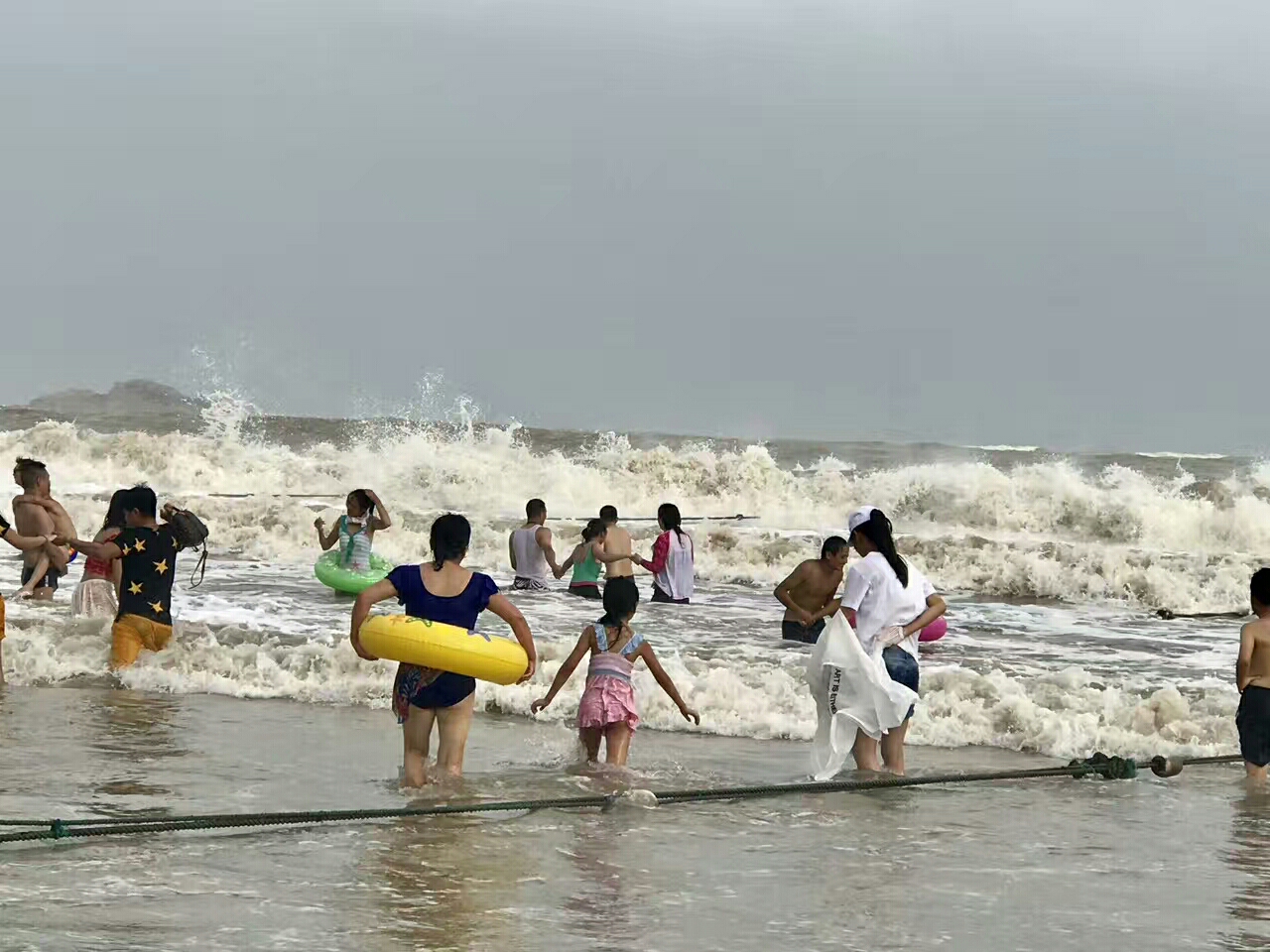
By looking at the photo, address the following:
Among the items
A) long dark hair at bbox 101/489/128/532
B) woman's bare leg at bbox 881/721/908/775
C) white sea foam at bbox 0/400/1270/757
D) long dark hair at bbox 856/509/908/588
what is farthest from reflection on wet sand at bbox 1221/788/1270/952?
long dark hair at bbox 101/489/128/532

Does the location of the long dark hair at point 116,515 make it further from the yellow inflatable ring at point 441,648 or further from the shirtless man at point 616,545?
the yellow inflatable ring at point 441,648

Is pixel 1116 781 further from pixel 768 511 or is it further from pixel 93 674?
pixel 768 511

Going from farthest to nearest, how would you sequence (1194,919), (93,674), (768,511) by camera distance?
(768,511) < (93,674) < (1194,919)

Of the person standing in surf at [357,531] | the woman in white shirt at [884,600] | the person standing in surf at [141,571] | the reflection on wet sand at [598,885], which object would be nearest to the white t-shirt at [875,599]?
the woman in white shirt at [884,600]

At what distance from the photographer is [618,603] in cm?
905

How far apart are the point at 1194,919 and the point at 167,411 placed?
61154mm

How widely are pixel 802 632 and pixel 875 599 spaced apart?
480 cm

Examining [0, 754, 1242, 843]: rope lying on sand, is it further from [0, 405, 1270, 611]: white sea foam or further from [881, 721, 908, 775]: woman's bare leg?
[0, 405, 1270, 611]: white sea foam

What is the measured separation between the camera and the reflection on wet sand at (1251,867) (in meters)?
6.10

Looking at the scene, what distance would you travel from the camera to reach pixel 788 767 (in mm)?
10102

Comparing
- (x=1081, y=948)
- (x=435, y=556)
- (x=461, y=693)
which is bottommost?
(x=1081, y=948)

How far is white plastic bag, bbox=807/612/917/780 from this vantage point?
8844 mm

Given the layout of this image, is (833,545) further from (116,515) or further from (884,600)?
(116,515)

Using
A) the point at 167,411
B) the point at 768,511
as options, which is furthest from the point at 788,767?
the point at 167,411
